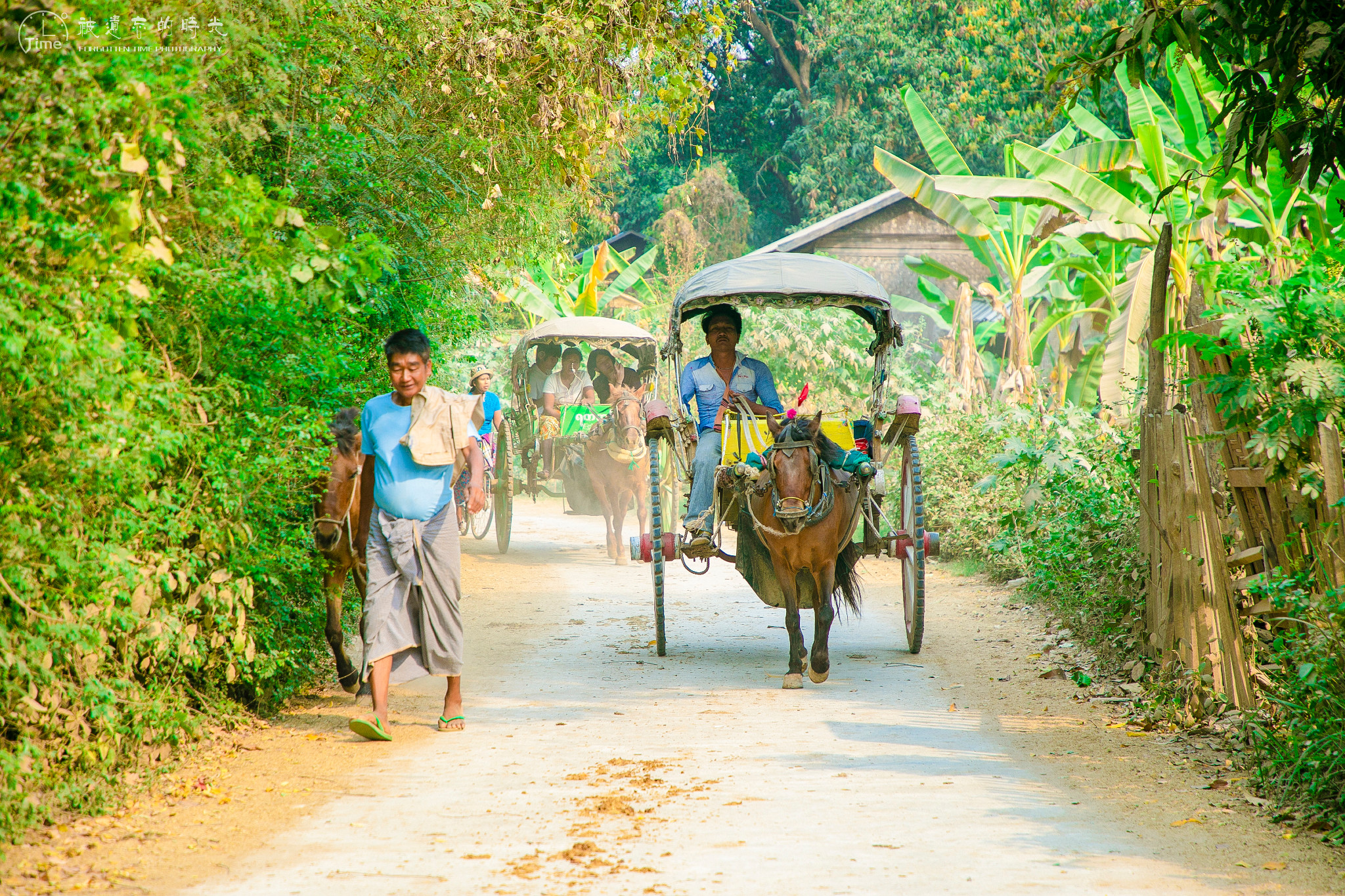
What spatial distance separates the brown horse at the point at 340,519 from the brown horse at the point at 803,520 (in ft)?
8.47

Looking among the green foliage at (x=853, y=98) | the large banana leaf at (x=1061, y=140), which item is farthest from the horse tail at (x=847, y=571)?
the green foliage at (x=853, y=98)

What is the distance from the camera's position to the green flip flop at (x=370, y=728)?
5832mm

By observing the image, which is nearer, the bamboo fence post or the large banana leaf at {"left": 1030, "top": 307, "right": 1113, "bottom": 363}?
the bamboo fence post

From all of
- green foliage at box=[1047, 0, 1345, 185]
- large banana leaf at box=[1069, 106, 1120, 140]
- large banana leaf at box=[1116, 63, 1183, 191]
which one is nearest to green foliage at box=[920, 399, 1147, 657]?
green foliage at box=[1047, 0, 1345, 185]

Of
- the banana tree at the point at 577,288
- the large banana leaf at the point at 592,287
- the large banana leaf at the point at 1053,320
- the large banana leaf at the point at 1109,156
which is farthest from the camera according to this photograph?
the large banana leaf at the point at 592,287

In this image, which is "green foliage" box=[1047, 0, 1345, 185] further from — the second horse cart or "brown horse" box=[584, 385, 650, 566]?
the second horse cart

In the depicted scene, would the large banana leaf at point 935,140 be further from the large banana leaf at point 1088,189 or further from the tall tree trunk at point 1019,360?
the large banana leaf at point 1088,189

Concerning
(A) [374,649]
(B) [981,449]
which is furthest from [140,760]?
(B) [981,449]


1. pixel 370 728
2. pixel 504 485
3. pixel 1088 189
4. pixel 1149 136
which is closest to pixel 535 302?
pixel 504 485

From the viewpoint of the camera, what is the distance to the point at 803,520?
24.7 feet

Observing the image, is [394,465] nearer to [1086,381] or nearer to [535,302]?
[1086,381]

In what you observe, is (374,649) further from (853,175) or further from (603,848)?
(853,175)

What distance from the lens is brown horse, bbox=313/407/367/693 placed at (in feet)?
21.1

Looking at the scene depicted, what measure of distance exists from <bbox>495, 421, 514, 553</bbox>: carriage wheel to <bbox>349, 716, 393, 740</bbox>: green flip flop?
8.85m
